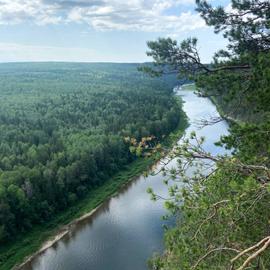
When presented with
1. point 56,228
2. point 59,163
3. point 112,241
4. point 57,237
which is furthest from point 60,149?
point 112,241

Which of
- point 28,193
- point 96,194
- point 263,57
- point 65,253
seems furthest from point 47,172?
point 263,57

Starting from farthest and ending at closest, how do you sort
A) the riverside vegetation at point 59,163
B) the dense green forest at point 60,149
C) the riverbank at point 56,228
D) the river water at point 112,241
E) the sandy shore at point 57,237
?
the dense green forest at point 60,149 → the riverside vegetation at point 59,163 → the riverbank at point 56,228 → the sandy shore at point 57,237 → the river water at point 112,241

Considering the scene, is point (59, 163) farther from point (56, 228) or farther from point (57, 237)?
point (57, 237)

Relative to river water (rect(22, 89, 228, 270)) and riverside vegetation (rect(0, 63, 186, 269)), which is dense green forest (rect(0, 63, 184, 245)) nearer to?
riverside vegetation (rect(0, 63, 186, 269))

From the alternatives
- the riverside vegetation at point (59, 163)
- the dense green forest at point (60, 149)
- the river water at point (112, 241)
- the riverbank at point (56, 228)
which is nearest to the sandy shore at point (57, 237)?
the riverbank at point (56, 228)

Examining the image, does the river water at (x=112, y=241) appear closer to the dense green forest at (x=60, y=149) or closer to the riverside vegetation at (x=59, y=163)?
the riverside vegetation at (x=59, y=163)

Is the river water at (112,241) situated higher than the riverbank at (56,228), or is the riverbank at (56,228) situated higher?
the river water at (112,241)

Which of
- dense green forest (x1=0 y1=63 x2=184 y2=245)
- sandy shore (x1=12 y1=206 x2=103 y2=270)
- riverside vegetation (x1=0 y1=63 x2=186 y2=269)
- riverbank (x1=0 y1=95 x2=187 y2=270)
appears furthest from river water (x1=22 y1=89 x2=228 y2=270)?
dense green forest (x1=0 y1=63 x2=184 y2=245)
